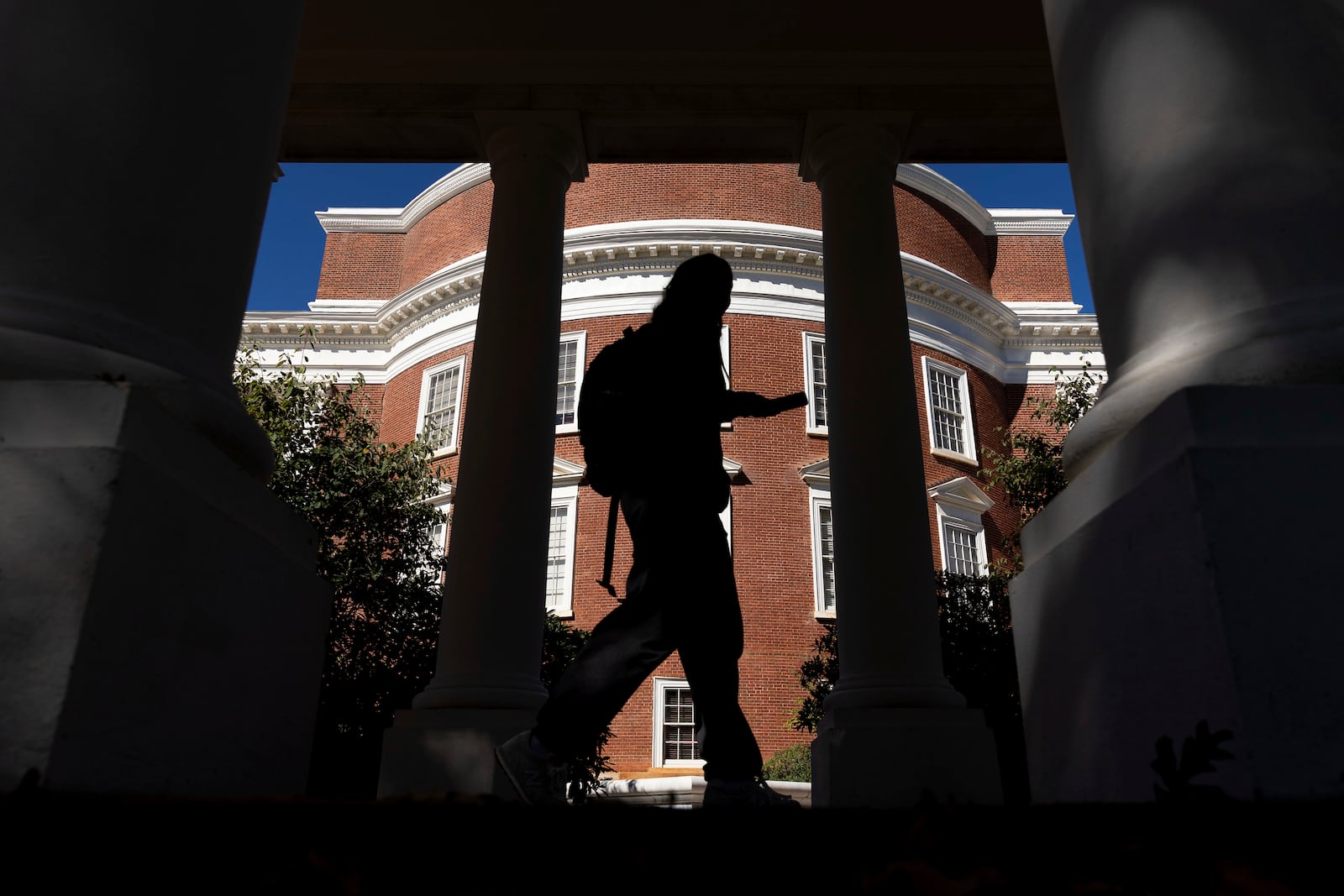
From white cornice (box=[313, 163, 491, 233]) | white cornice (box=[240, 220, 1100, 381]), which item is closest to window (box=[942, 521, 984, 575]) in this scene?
white cornice (box=[240, 220, 1100, 381])

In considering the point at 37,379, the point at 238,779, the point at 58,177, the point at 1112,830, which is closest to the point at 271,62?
the point at 58,177

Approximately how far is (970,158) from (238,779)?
10822mm

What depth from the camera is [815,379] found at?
28562mm

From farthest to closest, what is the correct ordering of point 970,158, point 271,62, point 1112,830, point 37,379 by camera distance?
point 970,158
point 271,62
point 37,379
point 1112,830

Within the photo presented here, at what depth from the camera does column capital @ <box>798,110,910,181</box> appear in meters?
10.3

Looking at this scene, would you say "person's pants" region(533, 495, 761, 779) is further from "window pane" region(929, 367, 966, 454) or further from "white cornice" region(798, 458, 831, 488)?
"window pane" region(929, 367, 966, 454)

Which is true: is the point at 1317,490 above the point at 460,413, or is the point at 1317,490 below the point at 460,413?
below

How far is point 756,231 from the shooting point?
1144 inches

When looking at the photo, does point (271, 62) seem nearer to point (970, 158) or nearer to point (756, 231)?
point (970, 158)

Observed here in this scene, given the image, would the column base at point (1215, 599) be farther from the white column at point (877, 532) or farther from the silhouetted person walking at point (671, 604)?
the white column at point (877, 532)

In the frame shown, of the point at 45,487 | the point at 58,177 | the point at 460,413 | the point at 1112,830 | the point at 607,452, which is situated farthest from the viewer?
the point at 460,413

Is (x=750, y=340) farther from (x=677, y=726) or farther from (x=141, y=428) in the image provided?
(x=141, y=428)

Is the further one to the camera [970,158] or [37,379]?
[970,158]

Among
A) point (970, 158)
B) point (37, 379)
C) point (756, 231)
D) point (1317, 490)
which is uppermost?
point (756, 231)
